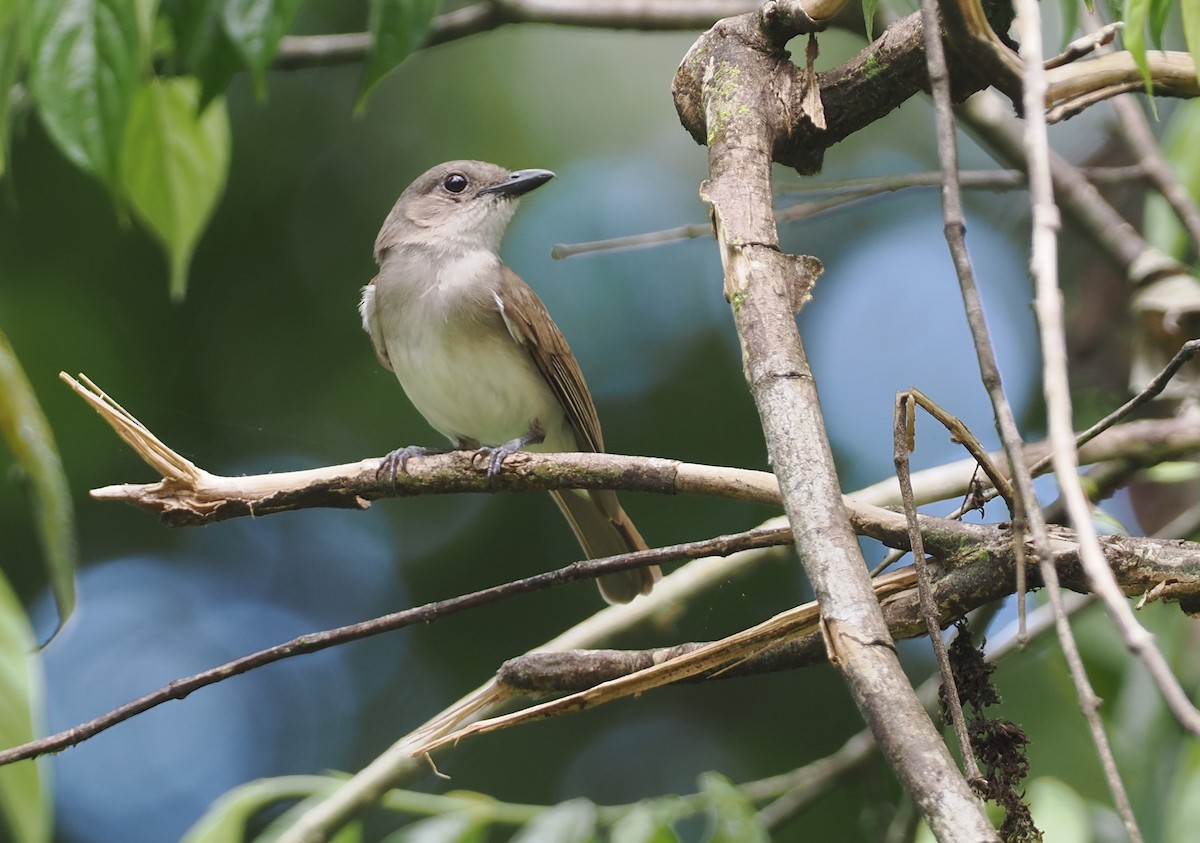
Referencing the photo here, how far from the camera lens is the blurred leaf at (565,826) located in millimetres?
2835

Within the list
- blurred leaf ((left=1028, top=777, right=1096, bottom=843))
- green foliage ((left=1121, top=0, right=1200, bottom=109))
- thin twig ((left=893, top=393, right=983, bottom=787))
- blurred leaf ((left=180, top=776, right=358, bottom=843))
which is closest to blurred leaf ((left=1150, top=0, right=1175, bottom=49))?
green foliage ((left=1121, top=0, right=1200, bottom=109))

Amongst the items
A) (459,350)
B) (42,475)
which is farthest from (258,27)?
(459,350)

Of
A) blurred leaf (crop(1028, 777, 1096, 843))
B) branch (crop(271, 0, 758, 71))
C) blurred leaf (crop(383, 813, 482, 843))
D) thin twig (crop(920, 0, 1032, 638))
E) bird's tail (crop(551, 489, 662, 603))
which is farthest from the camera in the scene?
bird's tail (crop(551, 489, 662, 603))

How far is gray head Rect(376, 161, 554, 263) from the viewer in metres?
5.27

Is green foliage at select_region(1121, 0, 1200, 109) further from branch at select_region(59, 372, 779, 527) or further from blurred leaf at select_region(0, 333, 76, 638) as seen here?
blurred leaf at select_region(0, 333, 76, 638)

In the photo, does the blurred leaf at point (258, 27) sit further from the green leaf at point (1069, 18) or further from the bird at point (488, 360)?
the bird at point (488, 360)

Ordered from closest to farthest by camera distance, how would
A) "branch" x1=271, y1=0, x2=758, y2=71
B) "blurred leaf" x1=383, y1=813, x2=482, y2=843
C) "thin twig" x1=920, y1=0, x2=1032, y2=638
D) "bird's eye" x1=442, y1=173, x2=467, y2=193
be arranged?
1. "thin twig" x1=920, y1=0, x2=1032, y2=638
2. "blurred leaf" x1=383, y1=813, x2=482, y2=843
3. "branch" x1=271, y1=0, x2=758, y2=71
4. "bird's eye" x1=442, y1=173, x2=467, y2=193

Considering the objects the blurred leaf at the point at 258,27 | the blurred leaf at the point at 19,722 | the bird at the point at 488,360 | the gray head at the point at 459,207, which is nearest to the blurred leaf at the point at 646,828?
the blurred leaf at the point at 19,722

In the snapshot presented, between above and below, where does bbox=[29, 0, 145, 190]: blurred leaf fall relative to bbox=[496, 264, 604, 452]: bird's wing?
above

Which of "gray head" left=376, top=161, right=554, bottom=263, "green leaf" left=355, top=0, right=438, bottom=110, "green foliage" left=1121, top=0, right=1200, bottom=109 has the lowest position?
"gray head" left=376, top=161, right=554, bottom=263

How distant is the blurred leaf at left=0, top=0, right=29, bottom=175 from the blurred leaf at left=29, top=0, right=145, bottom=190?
0.15 m

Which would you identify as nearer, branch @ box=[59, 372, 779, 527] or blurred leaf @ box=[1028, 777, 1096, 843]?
branch @ box=[59, 372, 779, 527]

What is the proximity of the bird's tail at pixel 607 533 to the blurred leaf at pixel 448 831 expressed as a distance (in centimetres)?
153

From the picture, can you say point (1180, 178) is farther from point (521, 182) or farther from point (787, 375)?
point (787, 375)
